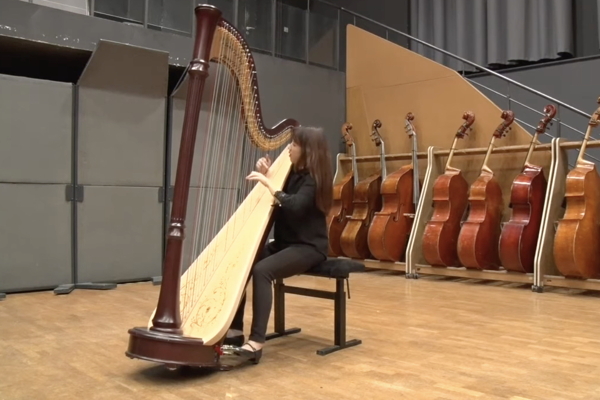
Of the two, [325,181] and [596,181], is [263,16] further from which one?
[325,181]

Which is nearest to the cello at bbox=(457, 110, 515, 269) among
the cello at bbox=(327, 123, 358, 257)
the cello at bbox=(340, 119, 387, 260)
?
the cello at bbox=(340, 119, 387, 260)

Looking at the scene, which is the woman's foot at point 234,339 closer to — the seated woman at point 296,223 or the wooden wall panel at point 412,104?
the seated woman at point 296,223

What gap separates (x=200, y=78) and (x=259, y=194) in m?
1.16

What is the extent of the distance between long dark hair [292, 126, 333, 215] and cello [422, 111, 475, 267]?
2.99m

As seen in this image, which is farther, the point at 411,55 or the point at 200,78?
the point at 411,55

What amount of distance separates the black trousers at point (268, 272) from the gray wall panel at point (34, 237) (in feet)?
8.47

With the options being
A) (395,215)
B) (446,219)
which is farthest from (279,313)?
(395,215)

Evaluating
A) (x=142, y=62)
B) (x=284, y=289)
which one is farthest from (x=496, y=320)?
(x=142, y=62)

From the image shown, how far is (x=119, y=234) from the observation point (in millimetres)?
5387

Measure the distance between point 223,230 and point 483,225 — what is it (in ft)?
10.1

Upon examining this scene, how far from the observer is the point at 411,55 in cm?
718

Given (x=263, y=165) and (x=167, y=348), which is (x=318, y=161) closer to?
(x=263, y=165)

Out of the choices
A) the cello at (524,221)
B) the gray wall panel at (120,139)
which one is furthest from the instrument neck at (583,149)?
the gray wall panel at (120,139)

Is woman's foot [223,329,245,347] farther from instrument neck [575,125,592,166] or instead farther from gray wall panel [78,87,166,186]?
instrument neck [575,125,592,166]
